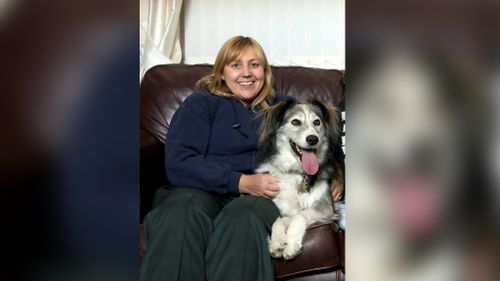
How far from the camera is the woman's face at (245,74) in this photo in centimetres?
139

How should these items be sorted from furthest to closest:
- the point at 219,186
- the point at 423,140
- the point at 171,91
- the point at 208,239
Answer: the point at 171,91, the point at 219,186, the point at 208,239, the point at 423,140

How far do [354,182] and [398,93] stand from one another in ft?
0.20

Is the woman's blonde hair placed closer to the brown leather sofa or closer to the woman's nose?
the woman's nose

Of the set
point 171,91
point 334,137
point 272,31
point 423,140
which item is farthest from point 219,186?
point 423,140

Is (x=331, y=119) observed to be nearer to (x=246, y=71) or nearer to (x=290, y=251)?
(x=246, y=71)

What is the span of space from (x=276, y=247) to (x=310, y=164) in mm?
346

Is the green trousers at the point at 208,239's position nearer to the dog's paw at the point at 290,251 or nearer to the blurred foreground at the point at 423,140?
the dog's paw at the point at 290,251

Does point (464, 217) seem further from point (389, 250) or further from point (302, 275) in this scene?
point (302, 275)

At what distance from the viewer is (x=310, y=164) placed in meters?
1.37

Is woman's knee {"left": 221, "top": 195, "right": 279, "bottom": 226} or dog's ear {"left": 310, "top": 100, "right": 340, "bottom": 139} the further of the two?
dog's ear {"left": 310, "top": 100, "right": 340, "bottom": 139}

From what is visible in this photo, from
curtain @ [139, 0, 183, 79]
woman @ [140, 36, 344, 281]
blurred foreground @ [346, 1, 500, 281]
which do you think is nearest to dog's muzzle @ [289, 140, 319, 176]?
woman @ [140, 36, 344, 281]

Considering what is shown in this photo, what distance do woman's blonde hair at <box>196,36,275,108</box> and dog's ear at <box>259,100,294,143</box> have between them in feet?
0.09

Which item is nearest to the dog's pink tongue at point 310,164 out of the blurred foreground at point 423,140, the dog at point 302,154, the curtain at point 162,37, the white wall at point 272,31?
the dog at point 302,154

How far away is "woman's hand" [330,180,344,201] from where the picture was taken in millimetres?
1293
